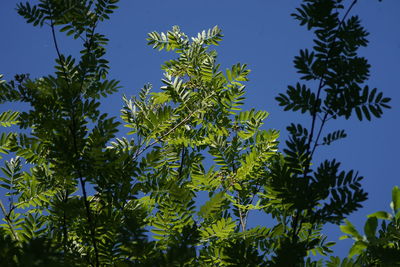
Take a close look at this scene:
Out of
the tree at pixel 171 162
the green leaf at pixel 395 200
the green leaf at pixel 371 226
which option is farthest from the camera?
the green leaf at pixel 395 200

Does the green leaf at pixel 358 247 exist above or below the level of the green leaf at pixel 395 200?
below

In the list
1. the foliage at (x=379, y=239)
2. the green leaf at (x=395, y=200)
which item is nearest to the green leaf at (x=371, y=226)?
the foliage at (x=379, y=239)

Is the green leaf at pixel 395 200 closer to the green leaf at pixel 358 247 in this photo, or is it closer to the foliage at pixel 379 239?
the foliage at pixel 379 239

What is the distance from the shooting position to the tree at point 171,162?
1481mm

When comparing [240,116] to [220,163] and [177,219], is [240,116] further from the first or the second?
[177,219]

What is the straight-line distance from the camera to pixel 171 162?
281 cm

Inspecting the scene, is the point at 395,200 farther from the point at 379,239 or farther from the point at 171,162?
the point at 171,162

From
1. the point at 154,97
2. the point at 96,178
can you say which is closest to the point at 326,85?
the point at 96,178

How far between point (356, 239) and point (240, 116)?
120 cm

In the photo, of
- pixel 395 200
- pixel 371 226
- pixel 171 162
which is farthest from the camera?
pixel 171 162

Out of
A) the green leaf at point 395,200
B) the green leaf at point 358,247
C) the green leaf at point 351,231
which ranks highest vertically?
the green leaf at point 395,200

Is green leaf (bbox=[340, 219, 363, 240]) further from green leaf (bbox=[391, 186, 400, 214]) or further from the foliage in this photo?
green leaf (bbox=[391, 186, 400, 214])

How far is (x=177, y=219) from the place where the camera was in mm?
2004

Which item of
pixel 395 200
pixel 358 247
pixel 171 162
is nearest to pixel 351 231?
pixel 358 247
